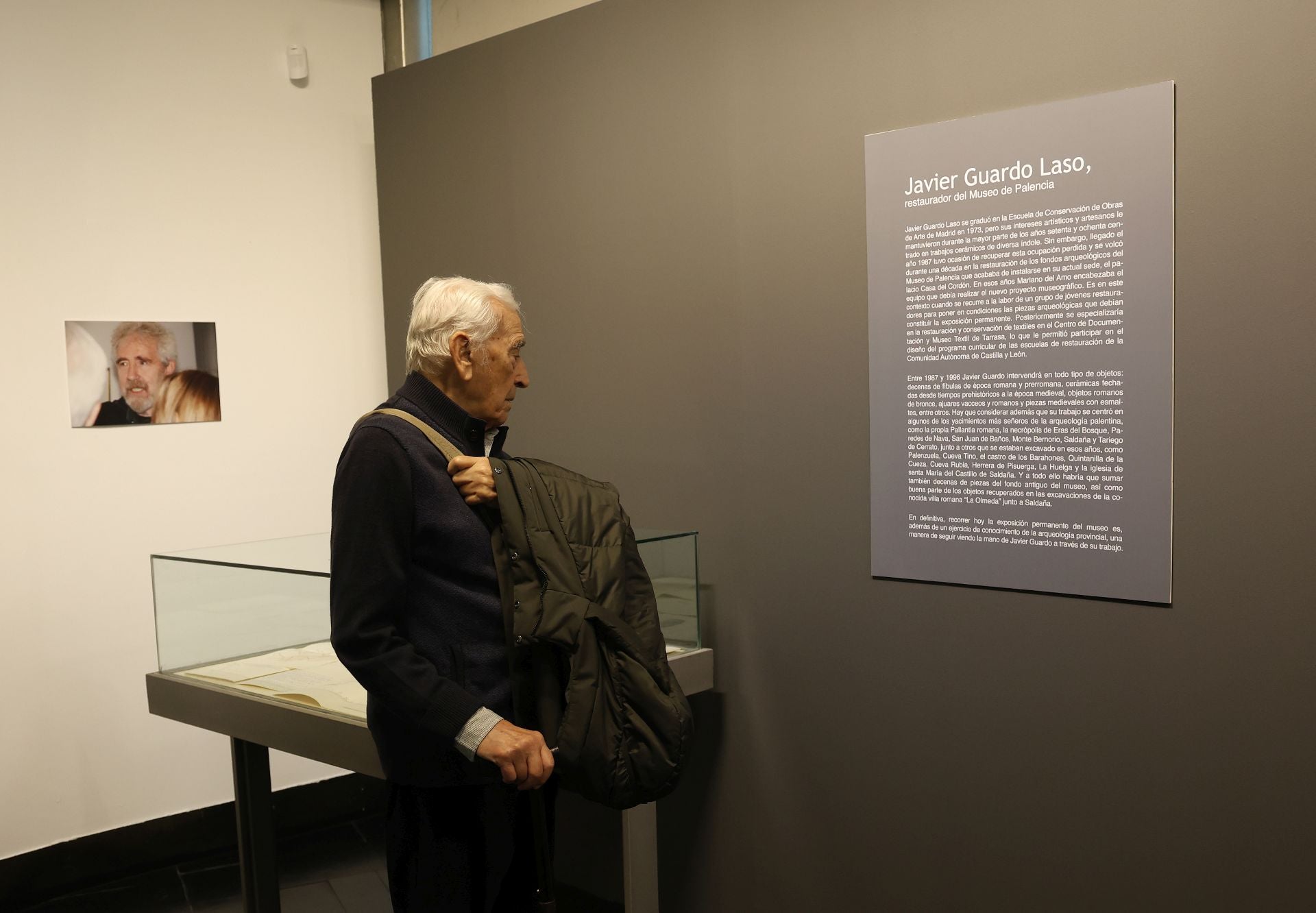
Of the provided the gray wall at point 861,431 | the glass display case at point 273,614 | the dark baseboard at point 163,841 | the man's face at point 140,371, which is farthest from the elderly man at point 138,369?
the dark baseboard at point 163,841

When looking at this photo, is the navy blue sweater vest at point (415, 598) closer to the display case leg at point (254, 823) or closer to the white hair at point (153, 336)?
the display case leg at point (254, 823)

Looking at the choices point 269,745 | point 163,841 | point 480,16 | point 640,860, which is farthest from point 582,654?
point 480,16

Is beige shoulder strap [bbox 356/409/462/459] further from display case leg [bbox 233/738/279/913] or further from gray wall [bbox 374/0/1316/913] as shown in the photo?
display case leg [bbox 233/738/279/913]

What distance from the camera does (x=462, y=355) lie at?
2244 millimetres

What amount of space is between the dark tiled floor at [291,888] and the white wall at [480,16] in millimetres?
3239

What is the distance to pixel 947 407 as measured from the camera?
286 cm

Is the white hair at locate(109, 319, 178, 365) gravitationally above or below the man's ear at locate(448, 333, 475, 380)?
above

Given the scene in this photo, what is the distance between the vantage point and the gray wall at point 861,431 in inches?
96.0

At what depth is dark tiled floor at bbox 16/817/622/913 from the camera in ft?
13.0

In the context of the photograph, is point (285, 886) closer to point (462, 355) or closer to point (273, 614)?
point (273, 614)

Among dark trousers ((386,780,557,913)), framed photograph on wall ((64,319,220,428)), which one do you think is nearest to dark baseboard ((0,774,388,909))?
framed photograph on wall ((64,319,220,428))

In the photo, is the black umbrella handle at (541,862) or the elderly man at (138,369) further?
the elderly man at (138,369)

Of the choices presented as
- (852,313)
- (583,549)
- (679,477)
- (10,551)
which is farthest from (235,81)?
(583,549)

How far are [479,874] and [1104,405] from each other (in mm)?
1743
